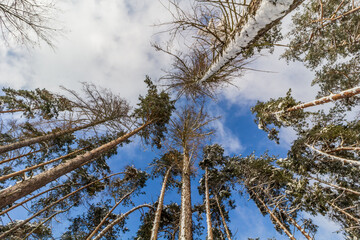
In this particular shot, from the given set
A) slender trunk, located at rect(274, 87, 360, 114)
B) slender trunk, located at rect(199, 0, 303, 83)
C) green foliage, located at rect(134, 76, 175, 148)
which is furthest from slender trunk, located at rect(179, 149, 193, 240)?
slender trunk, located at rect(199, 0, 303, 83)

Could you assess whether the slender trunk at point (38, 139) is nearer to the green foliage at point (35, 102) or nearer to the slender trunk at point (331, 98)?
the green foliage at point (35, 102)

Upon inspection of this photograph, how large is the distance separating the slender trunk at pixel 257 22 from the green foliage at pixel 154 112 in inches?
245

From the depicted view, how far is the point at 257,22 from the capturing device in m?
3.03

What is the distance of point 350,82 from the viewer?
8.55m

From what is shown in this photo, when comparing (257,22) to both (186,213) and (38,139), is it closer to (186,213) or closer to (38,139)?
(186,213)

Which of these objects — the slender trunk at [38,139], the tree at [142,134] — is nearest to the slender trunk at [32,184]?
the tree at [142,134]

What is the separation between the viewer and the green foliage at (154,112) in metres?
9.63

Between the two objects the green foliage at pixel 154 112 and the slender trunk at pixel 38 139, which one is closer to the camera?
the slender trunk at pixel 38 139

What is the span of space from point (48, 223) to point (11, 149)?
13.6ft

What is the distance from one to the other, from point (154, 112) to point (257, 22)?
784 centimetres

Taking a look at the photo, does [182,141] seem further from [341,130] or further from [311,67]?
[311,67]

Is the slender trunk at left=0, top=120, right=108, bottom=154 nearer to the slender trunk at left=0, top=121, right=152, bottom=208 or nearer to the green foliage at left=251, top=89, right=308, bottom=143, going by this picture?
the slender trunk at left=0, top=121, right=152, bottom=208

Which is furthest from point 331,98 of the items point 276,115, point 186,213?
point 186,213

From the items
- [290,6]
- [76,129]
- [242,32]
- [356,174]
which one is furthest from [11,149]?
[356,174]
